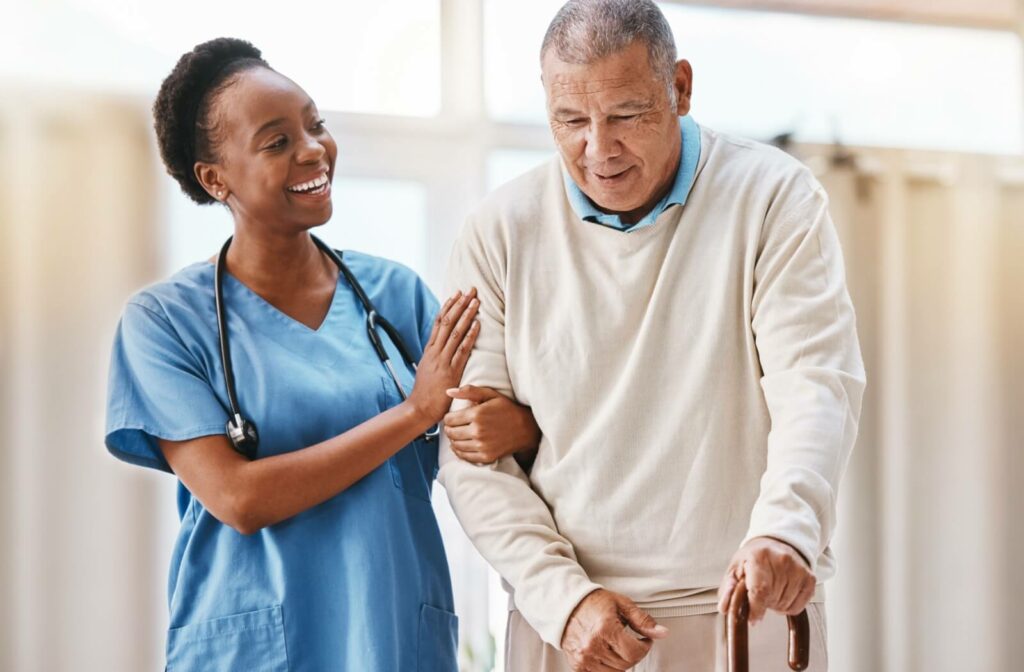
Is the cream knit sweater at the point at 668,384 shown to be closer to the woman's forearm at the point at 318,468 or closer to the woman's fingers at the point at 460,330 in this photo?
the woman's fingers at the point at 460,330

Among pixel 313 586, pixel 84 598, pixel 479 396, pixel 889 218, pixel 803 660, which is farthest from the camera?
pixel 889 218

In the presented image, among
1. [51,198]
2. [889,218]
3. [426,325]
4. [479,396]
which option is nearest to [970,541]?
[889,218]

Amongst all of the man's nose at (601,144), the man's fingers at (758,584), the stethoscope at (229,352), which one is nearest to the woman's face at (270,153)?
the stethoscope at (229,352)

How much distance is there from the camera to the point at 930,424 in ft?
11.0

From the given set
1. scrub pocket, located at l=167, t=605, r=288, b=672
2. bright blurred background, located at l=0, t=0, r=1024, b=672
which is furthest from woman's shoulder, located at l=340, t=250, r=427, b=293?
bright blurred background, located at l=0, t=0, r=1024, b=672

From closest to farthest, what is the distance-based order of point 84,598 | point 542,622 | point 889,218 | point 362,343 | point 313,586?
point 542,622 → point 313,586 → point 362,343 → point 84,598 → point 889,218

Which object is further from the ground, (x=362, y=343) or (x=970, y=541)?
(x=362, y=343)

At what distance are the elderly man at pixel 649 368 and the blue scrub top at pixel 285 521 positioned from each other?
28 centimetres

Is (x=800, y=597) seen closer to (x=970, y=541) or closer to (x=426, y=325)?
(x=426, y=325)

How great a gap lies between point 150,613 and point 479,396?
1.47 meters

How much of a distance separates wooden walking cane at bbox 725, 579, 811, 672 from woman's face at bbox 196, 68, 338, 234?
1.00 m

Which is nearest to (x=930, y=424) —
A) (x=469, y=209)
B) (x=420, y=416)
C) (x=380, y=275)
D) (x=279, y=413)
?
(x=469, y=209)

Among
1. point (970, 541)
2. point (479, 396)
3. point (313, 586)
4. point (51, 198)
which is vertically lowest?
point (970, 541)

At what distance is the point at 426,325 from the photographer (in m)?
2.00
